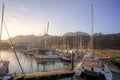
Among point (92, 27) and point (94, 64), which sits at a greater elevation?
point (92, 27)

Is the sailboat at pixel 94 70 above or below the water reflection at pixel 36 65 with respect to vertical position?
above

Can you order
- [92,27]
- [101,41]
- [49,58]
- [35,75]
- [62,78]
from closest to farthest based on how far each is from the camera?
[35,75] → [62,78] → [92,27] → [49,58] → [101,41]

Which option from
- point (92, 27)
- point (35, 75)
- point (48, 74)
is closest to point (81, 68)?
point (48, 74)

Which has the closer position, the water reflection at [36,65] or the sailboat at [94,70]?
the sailboat at [94,70]

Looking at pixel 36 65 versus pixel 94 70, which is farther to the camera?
pixel 36 65

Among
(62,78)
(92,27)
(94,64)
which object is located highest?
(92,27)

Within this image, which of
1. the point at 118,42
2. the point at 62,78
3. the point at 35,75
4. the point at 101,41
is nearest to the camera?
the point at 35,75

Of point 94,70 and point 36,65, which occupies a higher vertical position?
point 94,70

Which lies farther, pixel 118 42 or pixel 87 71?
pixel 118 42

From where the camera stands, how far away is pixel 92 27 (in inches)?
1507

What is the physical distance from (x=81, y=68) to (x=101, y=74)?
12.8 ft

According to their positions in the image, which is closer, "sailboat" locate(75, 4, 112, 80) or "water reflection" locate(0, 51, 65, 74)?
"sailboat" locate(75, 4, 112, 80)

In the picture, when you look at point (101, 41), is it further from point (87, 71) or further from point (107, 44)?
point (87, 71)

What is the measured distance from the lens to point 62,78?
27906 mm
